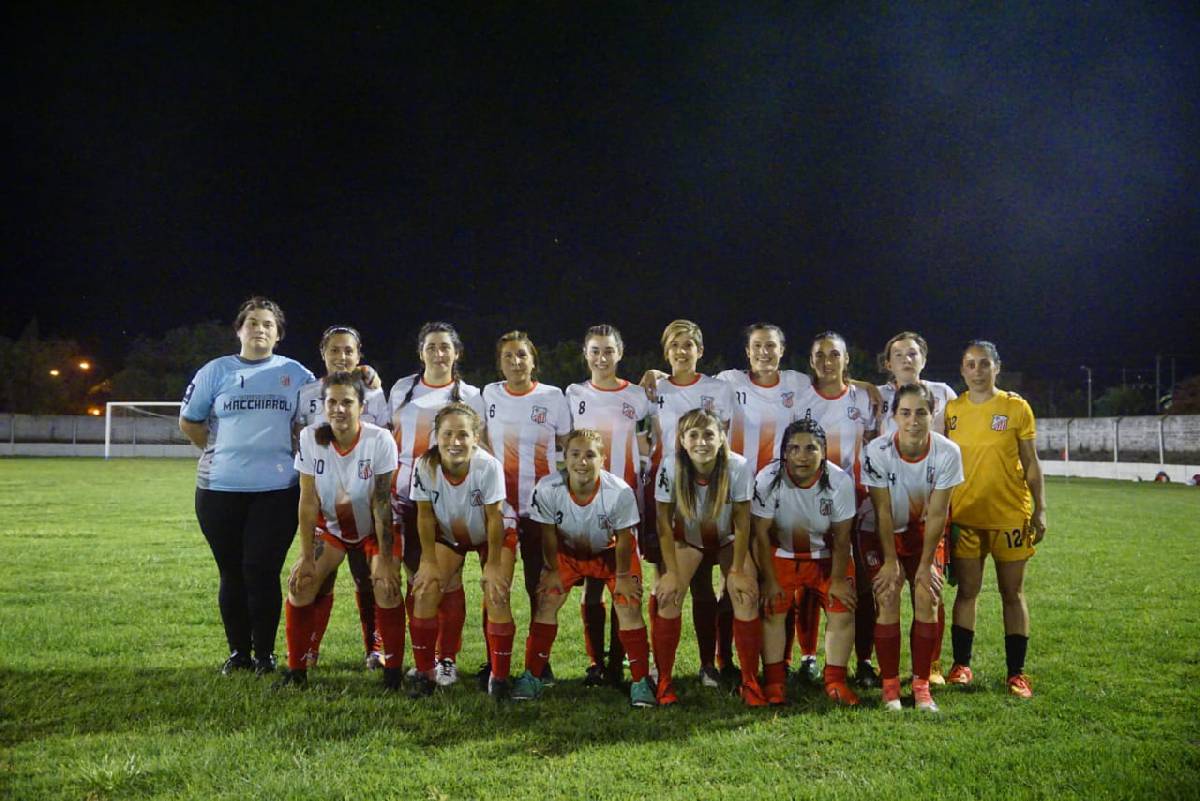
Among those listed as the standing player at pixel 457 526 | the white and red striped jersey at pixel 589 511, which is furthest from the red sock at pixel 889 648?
the standing player at pixel 457 526

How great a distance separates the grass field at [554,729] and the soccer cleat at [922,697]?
0.10 meters

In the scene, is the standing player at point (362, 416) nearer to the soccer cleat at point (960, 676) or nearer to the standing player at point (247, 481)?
the standing player at point (247, 481)

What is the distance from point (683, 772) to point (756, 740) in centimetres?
49

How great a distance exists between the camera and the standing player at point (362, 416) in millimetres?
4758

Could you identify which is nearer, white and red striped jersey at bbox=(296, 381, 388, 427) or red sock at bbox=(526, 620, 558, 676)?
red sock at bbox=(526, 620, 558, 676)

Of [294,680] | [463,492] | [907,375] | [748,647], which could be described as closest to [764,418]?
[907,375]

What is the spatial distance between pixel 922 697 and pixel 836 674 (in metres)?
0.38

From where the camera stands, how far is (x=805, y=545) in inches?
168

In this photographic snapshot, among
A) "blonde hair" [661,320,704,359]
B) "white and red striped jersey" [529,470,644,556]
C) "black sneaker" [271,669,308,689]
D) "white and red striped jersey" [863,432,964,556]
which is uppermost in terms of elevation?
"blonde hair" [661,320,704,359]

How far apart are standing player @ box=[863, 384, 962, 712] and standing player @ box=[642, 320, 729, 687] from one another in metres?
0.81

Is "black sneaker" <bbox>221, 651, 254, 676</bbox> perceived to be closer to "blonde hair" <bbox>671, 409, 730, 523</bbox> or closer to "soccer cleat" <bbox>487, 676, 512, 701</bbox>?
"soccer cleat" <bbox>487, 676, 512, 701</bbox>

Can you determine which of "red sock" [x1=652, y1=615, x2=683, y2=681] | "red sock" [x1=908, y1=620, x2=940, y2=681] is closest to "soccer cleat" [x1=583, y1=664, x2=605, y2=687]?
"red sock" [x1=652, y1=615, x2=683, y2=681]

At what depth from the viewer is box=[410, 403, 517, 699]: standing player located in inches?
166

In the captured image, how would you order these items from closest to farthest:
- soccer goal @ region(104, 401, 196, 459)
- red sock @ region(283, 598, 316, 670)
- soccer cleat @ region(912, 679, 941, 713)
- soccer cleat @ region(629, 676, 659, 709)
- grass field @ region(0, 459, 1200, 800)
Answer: grass field @ region(0, 459, 1200, 800) → soccer cleat @ region(912, 679, 941, 713) → soccer cleat @ region(629, 676, 659, 709) → red sock @ region(283, 598, 316, 670) → soccer goal @ region(104, 401, 196, 459)
